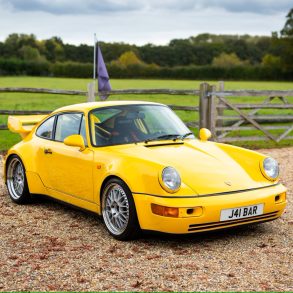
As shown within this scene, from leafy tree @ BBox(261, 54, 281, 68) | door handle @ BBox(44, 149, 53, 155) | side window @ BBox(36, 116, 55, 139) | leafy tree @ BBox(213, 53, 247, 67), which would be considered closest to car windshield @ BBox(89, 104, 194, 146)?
door handle @ BBox(44, 149, 53, 155)

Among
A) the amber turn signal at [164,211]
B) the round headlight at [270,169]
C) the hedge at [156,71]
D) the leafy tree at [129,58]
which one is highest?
the leafy tree at [129,58]

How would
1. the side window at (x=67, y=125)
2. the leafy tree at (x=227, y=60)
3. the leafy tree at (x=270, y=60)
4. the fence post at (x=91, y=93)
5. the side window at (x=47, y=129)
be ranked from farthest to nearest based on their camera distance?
the leafy tree at (x=227, y=60) → the leafy tree at (x=270, y=60) → the fence post at (x=91, y=93) → the side window at (x=47, y=129) → the side window at (x=67, y=125)

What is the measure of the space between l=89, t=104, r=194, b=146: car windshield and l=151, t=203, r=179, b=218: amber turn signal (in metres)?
1.10

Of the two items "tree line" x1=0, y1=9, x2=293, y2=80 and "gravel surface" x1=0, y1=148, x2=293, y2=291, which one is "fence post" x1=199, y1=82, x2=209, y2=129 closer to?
"gravel surface" x1=0, y1=148, x2=293, y2=291

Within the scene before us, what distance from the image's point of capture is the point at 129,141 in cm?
626

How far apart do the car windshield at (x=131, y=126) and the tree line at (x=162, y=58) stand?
61931 mm

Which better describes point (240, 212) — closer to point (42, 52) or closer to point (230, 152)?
point (230, 152)

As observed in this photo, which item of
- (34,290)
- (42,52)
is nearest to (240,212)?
(34,290)

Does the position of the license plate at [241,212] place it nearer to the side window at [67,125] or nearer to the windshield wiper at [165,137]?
the windshield wiper at [165,137]

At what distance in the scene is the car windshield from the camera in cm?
631

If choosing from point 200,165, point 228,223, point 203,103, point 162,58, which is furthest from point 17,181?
point 162,58

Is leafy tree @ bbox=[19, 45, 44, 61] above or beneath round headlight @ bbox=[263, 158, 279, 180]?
above

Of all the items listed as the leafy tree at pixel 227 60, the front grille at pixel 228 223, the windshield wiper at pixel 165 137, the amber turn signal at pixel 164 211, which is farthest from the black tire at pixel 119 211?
the leafy tree at pixel 227 60

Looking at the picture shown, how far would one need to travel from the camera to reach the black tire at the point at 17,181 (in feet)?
24.8
